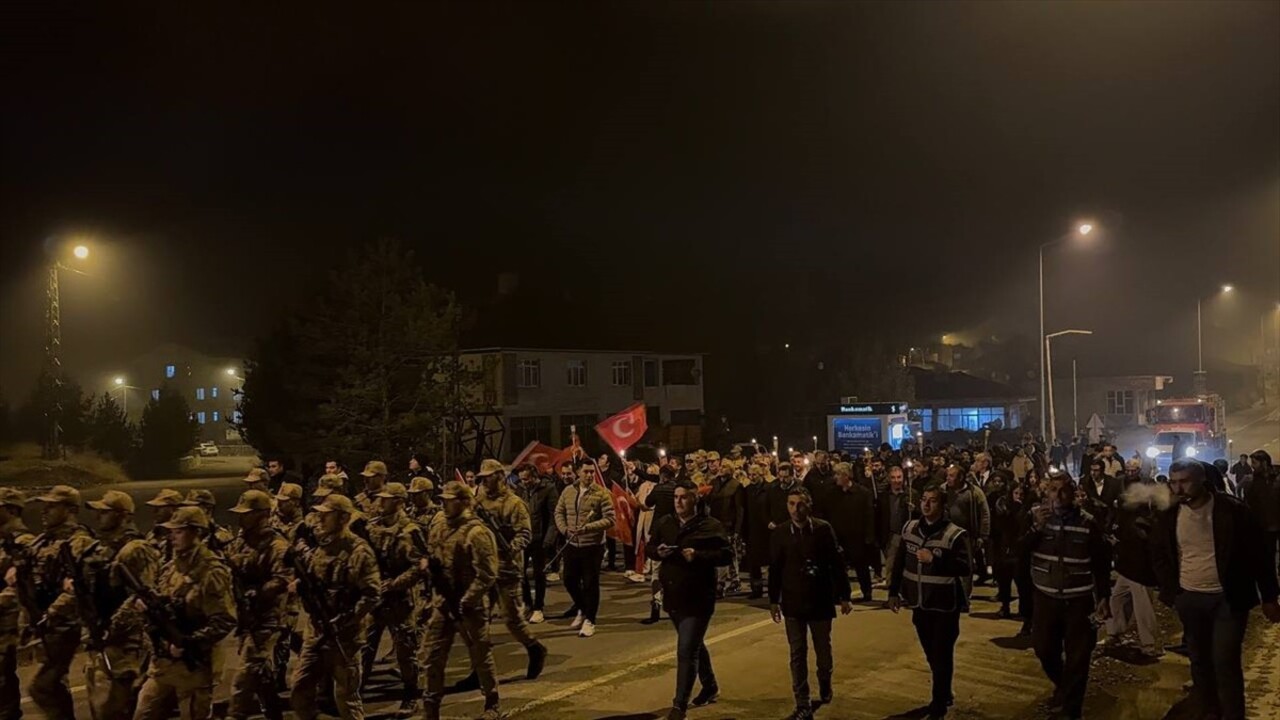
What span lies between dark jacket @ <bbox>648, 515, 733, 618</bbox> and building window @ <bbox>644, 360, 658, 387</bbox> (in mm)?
43268

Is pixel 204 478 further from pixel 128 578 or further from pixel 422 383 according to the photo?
pixel 128 578

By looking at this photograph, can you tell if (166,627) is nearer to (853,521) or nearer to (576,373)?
(853,521)

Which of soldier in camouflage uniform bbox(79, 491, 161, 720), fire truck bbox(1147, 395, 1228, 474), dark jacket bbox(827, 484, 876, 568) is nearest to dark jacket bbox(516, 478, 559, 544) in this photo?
dark jacket bbox(827, 484, 876, 568)

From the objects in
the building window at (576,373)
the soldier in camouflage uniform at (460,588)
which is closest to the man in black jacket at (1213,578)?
the soldier in camouflage uniform at (460,588)

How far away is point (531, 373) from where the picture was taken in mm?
44625

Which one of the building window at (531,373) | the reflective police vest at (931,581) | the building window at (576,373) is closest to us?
the reflective police vest at (931,581)

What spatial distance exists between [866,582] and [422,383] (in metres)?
15.8

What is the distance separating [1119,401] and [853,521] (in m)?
60.8

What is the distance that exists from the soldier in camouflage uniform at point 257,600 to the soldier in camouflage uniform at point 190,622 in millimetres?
205

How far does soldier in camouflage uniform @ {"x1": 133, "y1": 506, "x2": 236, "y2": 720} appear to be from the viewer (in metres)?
6.81

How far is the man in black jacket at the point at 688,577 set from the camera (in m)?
7.97

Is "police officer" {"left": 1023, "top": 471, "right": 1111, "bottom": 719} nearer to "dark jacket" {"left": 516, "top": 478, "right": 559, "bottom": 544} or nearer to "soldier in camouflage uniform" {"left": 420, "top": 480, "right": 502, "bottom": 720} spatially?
"soldier in camouflage uniform" {"left": 420, "top": 480, "right": 502, "bottom": 720}

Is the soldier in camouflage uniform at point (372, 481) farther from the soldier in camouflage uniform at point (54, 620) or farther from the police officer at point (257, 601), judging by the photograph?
the soldier in camouflage uniform at point (54, 620)

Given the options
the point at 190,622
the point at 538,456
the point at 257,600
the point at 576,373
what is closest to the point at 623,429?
the point at 538,456
